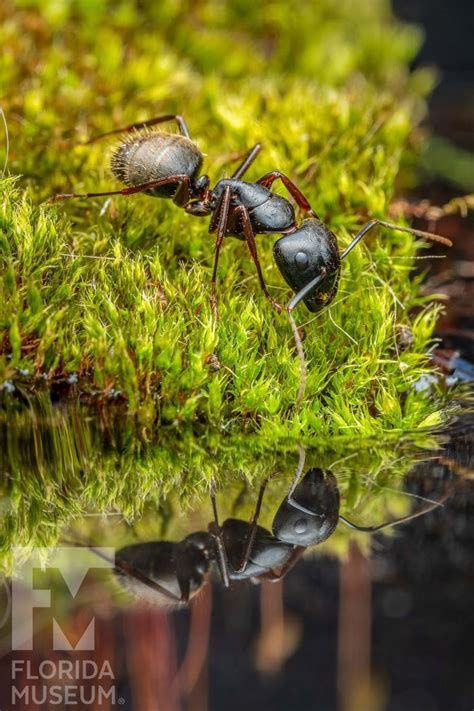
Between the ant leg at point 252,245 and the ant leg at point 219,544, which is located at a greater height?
the ant leg at point 252,245

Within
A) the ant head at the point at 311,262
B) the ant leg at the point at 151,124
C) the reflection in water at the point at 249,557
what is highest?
the ant leg at the point at 151,124

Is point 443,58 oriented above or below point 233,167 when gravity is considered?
above

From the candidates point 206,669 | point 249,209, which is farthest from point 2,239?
point 206,669

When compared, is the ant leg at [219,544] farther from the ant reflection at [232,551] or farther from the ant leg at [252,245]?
the ant leg at [252,245]

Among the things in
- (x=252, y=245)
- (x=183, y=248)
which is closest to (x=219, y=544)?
(x=252, y=245)

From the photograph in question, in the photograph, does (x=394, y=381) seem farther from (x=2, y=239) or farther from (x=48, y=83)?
(x=48, y=83)

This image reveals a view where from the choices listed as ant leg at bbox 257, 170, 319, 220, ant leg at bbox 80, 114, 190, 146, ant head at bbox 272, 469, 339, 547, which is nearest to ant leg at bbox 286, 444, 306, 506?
ant head at bbox 272, 469, 339, 547

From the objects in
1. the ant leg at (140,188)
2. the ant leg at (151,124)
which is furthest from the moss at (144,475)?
the ant leg at (151,124)
